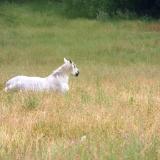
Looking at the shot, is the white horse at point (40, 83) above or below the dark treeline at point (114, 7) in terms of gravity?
above

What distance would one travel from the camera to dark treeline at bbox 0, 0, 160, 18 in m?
44.4

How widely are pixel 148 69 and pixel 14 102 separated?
1522 cm

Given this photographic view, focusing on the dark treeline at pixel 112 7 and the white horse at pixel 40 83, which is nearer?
the white horse at pixel 40 83

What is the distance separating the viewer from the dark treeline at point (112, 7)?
4444 cm

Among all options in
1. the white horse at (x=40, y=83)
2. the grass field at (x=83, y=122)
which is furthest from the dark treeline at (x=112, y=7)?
the white horse at (x=40, y=83)

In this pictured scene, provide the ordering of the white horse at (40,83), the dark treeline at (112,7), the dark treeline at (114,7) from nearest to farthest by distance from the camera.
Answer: the white horse at (40,83), the dark treeline at (112,7), the dark treeline at (114,7)

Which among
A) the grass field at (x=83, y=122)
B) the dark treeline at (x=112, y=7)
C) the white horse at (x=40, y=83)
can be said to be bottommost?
the dark treeline at (x=112, y=7)

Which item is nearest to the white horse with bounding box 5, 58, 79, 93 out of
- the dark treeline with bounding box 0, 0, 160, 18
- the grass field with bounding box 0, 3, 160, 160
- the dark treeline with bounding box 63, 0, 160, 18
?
the grass field with bounding box 0, 3, 160, 160

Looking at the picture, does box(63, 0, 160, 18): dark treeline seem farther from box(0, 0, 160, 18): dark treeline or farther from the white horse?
the white horse

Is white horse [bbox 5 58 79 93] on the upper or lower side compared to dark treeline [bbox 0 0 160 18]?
upper

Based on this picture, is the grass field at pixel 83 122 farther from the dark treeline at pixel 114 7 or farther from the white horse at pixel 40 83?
the dark treeline at pixel 114 7

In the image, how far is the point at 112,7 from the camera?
149ft

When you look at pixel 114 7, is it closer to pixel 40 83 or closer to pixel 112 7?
pixel 112 7

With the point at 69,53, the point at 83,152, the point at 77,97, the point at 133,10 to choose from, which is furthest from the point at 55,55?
the point at 83,152
